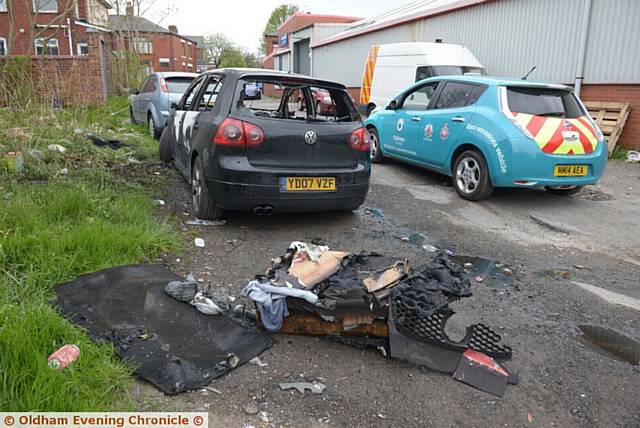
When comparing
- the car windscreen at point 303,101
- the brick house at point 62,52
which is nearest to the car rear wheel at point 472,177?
the car windscreen at point 303,101

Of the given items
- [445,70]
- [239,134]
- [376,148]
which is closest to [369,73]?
[445,70]

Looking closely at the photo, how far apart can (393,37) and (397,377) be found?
65.2ft

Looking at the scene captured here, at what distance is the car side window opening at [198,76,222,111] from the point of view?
5547 millimetres

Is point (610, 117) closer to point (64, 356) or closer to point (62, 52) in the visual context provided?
point (64, 356)

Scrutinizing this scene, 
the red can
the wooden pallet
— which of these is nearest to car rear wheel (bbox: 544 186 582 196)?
the wooden pallet

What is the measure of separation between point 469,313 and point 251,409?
1.79 m

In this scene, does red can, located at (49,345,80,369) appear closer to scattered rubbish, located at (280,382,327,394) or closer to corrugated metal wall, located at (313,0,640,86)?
scattered rubbish, located at (280,382,327,394)

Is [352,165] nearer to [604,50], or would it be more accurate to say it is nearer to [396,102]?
[396,102]

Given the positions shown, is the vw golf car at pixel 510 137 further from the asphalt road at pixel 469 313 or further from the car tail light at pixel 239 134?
the car tail light at pixel 239 134

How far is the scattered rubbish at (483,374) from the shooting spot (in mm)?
2740

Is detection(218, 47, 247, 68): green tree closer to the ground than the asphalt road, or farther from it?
farther from it

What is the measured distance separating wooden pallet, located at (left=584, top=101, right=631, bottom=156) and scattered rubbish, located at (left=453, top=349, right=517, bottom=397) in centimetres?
949

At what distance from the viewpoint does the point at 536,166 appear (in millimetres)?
6191

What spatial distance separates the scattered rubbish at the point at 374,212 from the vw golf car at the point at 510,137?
1.45 metres
